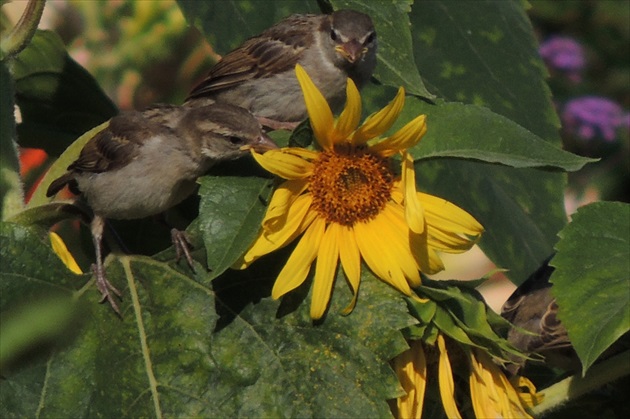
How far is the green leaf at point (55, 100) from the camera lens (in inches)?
87.5

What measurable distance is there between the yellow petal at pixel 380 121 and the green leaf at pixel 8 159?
0.58 m

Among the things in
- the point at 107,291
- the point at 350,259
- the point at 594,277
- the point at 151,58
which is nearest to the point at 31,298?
the point at 107,291

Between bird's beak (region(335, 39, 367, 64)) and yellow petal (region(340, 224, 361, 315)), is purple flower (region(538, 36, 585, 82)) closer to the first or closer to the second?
bird's beak (region(335, 39, 367, 64))

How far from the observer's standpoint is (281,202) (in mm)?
1660

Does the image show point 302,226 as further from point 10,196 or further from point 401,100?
point 10,196

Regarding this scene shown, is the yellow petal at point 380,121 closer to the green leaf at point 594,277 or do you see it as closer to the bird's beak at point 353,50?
the green leaf at point 594,277

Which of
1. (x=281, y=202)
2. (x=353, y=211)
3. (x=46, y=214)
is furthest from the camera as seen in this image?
(x=46, y=214)

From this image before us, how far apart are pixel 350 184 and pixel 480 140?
202 millimetres

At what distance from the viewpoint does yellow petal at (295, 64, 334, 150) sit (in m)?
1.63

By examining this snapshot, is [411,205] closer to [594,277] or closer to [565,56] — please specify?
[594,277]

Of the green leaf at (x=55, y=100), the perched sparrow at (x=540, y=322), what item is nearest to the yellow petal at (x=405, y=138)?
the perched sparrow at (x=540, y=322)

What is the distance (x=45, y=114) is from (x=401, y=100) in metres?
0.93

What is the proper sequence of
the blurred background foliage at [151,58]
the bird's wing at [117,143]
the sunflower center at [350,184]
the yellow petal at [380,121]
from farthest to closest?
1. the blurred background foliage at [151,58]
2. the bird's wing at [117,143]
3. the sunflower center at [350,184]
4. the yellow petal at [380,121]

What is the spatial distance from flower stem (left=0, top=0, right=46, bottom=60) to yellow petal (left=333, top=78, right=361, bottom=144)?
0.52 m
